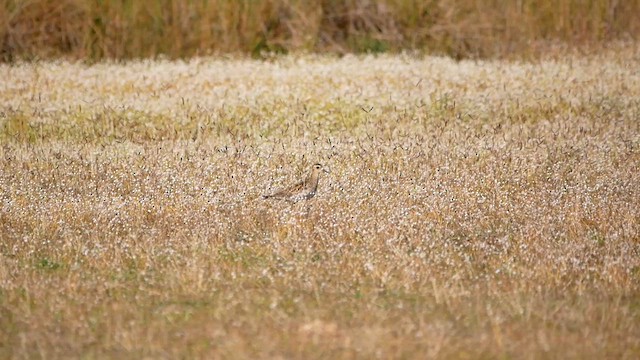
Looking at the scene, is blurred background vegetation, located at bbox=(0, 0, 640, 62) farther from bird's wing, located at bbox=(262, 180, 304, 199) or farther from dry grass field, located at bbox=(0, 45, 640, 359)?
bird's wing, located at bbox=(262, 180, 304, 199)

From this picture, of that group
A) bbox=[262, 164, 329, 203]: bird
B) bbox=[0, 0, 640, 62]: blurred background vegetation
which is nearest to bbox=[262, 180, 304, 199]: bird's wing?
bbox=[262, 164, 329, 203]: bird

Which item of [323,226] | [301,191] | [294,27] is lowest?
[294,27]

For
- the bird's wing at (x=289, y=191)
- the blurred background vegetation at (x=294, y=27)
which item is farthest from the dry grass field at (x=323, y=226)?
the blurred background vegetation at (x=294, y=27)

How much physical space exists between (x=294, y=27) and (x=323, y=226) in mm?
13983

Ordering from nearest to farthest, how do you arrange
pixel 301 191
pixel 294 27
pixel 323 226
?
pixel 323 226, pixel 301 191, pixel 294 27

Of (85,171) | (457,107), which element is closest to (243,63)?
(457,107)

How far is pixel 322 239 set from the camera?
9008 millimetres

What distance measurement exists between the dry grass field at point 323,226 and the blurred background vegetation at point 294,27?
16.6 ft

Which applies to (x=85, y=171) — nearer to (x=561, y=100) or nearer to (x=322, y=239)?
(x=322, y=239)

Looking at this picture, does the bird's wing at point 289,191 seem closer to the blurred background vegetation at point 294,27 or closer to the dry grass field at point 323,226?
the dry grass field at point 323,226

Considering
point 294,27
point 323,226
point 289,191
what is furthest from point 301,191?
point 294,27

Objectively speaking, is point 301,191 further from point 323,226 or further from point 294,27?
point 294,27

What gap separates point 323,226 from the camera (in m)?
9.58

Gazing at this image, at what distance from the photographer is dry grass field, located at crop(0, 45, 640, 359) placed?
6.95 metres
